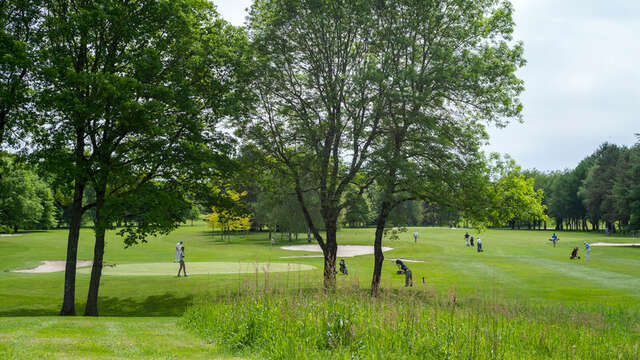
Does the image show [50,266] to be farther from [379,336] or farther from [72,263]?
[379,336]

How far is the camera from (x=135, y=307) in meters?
19.6

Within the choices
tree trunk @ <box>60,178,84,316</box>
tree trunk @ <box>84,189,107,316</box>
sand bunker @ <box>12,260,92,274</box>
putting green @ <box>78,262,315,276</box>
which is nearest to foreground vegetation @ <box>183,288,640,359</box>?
tree trunk @ <box>84,189,107,316</box>

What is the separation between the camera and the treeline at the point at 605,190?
64.9 metres

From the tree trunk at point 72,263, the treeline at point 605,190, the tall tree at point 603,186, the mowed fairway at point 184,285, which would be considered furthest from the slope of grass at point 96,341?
the tall tree at point 603,186

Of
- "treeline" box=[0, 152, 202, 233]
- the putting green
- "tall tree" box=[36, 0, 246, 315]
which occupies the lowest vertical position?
the putting green

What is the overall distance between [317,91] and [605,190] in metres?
91.4

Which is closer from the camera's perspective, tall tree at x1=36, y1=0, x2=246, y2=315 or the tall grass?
the tall grass

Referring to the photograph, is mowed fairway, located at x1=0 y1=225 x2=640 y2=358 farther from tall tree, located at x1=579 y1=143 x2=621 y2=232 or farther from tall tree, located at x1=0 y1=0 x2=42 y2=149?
tall tree, located at x1=579 y1=143 x2=621 y2=232

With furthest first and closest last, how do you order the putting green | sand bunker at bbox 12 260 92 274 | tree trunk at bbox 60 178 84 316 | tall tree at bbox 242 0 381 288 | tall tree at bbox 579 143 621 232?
tall tree at bbox 579 143 621 232, sand bunker at bbox 12 260 92 274, the putting green, tall tree at bbox 242 0 381 288, tree trunk at bbox 60 178 84 316

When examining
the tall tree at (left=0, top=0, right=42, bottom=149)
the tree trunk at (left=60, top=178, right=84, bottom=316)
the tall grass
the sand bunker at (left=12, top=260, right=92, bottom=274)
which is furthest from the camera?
the sand bunker at (left=12, top=260, right=92, bottom=274)

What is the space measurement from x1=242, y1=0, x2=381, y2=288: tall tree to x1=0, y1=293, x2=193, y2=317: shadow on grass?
7.75 m

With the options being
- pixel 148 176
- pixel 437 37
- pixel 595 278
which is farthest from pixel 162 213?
pixel 595 278

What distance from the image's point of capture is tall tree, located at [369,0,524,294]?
62.2 feet

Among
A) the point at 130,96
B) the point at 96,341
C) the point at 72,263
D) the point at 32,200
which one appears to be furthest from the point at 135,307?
the point at 32,200
